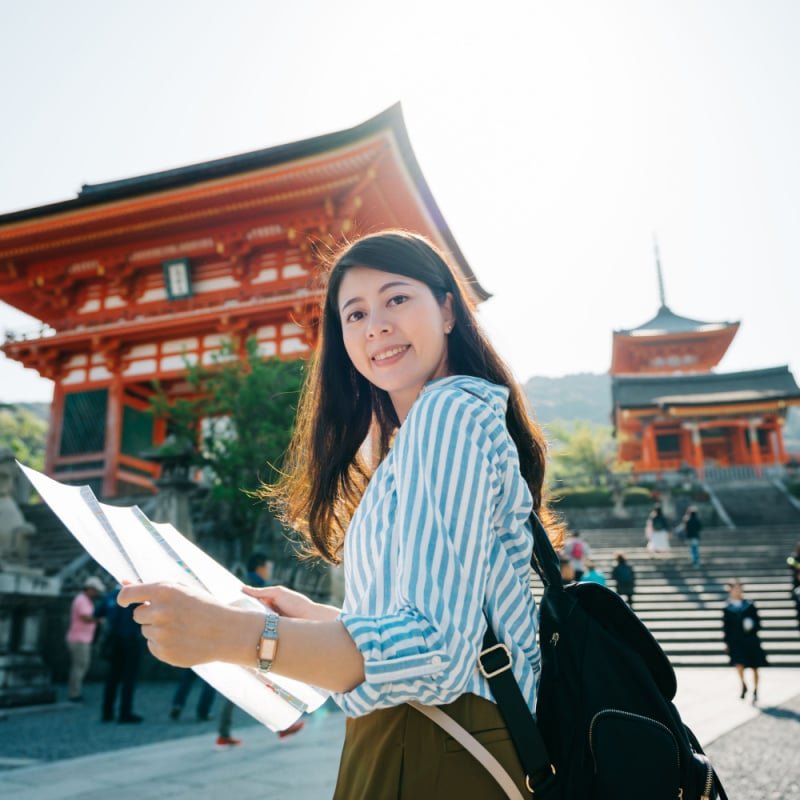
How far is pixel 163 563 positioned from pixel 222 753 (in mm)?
4258

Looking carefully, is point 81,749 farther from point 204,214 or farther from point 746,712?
point 204,214

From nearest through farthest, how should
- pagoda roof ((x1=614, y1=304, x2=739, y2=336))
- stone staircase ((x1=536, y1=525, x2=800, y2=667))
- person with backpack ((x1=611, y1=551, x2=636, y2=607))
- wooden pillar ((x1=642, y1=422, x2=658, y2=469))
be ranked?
1. stone staircase ((x1=536, y1=525, x2=800, y2=667))
2. person with backpack ((x1=611, y1=551, x2=636, y2=607))
3. wooden pillar ((x1=642, y1=422, x2=658, y2=469))
4. pagoda roof ((x1=614, y1=304, x2=739, y2=336))

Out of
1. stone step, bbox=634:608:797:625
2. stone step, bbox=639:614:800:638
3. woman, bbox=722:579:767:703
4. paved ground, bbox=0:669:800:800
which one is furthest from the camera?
stone step, bbox=634:608:797:625

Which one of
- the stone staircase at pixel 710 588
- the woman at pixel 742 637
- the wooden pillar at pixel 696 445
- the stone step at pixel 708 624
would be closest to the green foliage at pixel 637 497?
the wooden pillar at pixel 696 445

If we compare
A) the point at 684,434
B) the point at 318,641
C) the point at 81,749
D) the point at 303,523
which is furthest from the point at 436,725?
the point at 684,434

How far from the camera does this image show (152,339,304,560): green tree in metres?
8.72

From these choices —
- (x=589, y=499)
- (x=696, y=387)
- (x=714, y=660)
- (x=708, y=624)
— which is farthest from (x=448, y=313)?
(x=696, y=387)

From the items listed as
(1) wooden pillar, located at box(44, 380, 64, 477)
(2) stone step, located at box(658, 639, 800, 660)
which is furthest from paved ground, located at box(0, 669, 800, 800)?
(1) wooden pillar, located at box(44, 380, 64, 477)

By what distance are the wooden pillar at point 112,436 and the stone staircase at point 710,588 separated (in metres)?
10.5

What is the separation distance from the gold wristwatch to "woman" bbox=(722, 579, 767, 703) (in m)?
7.16

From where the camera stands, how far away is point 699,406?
2627cm

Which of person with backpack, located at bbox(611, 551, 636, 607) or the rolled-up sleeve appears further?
person with backpack, located at bbox(611, 551, 636, 607)

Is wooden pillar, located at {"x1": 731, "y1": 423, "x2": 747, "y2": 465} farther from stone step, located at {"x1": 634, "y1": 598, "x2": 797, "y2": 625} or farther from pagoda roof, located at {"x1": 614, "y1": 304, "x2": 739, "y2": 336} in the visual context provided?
stone step, located at {"x1": 634, "y1": 598, "x2": 797, "y2": 625}

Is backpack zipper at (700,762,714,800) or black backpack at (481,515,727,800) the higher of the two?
black backpack at (481,515,727,800)
